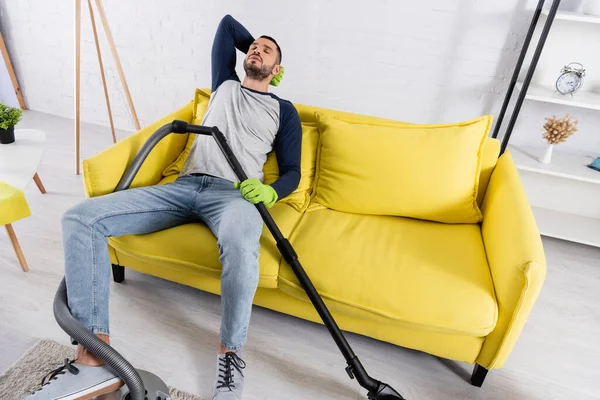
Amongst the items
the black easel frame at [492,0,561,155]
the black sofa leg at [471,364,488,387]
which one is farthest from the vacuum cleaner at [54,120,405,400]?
the black easel frame at [492,0,561,155]

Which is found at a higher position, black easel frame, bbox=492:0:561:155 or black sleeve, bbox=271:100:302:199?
black easel frame, bbox=492:0:561:155

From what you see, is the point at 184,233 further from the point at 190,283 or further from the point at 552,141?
the point at 552,141

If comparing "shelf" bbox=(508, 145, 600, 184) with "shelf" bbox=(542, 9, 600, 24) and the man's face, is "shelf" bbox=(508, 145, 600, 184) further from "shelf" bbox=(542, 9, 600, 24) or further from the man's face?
the man's face

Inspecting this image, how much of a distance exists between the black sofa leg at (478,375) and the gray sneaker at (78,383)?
1.18 m

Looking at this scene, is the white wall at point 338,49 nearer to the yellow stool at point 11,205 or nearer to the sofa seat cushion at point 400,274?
the sofa seat cushion at point 400,274

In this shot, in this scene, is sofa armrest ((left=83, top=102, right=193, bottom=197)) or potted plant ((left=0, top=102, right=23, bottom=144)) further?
potted plant ((left=0, top=102, right=23, bottom=144))

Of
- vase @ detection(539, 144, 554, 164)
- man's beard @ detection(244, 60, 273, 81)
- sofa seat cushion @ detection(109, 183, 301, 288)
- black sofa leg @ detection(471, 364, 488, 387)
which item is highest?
man's beard @ detection(244, 60, 273, 81)

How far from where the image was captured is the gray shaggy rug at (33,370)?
4.41 ft

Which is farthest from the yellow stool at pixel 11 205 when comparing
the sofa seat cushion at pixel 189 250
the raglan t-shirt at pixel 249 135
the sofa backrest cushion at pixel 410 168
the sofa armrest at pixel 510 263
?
the sofa armrest at pixel 510 263

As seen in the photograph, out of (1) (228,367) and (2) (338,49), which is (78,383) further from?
(2) (338,49)

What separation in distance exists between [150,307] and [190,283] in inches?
8.7

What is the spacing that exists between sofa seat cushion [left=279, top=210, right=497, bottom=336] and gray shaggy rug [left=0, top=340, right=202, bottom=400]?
0.60 m

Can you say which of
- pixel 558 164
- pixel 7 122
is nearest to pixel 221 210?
pixel 7 122

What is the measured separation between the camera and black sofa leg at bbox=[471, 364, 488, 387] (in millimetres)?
1460
